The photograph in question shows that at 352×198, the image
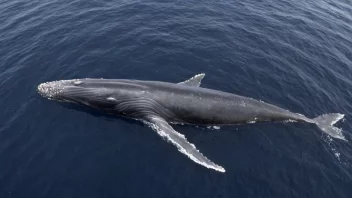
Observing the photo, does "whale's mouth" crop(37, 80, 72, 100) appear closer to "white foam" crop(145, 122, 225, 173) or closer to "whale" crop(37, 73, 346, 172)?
"whale" crop(37, 73, 346, 172)

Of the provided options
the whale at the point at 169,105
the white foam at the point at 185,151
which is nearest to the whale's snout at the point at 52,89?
the whale at the point at 169,105

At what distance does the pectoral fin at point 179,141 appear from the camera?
20891 millimetres

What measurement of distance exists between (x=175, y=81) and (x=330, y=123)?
14399 mm

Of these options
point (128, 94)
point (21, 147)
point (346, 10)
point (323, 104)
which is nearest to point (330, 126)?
point (323, 104)

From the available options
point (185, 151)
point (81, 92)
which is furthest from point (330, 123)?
point (81, 92)

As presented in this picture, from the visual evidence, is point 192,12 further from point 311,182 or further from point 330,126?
point 311,182

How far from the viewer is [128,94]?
24.6 meters

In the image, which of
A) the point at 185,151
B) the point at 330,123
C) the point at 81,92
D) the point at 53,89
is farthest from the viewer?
the point at 53,89

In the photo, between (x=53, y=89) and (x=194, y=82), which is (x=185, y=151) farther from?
(x=53, y=89)

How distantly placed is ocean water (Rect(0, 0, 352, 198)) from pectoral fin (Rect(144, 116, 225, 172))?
23.5 inches

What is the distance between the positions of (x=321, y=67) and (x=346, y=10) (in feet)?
77.5

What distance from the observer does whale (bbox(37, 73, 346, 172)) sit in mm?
24328

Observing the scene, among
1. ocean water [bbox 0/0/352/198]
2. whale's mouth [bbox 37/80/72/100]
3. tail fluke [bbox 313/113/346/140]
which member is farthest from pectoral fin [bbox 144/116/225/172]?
tail fluke [bbox 313/113/346/140]

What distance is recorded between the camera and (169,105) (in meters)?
24.3
